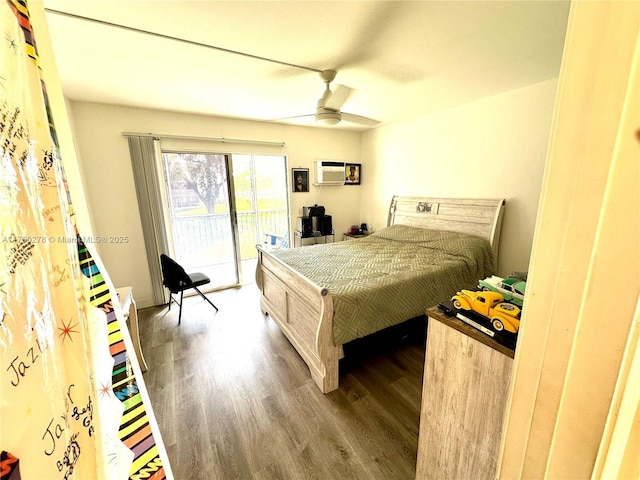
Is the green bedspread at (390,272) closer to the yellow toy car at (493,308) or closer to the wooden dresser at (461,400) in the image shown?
the wooden dresser at (461,400)

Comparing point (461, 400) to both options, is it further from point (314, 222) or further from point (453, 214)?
point (314, 222)

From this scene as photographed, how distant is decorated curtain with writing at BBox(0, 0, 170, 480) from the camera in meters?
0.33

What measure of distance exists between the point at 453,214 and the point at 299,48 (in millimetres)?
2507

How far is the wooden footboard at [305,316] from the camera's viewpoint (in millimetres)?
1775

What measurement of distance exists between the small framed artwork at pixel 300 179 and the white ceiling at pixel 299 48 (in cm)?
138

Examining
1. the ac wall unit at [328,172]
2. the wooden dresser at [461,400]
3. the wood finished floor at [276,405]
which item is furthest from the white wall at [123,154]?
the wooden dresser at [461,400]

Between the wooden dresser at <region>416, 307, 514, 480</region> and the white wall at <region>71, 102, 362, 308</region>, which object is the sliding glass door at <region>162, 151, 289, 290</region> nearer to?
the white wall at <region>71, 102, 362, 308</region>

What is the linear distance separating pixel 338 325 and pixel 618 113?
5.50ft

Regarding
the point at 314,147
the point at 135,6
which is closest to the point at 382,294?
the point at 135,6

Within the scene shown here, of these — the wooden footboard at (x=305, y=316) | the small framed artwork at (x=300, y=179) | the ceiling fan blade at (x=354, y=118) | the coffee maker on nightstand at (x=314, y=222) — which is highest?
the ceiling fan blade at (x=354, y=118)

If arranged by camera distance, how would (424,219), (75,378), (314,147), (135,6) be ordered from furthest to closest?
(314,147) < (424,219) < (135,6) < (75,378)

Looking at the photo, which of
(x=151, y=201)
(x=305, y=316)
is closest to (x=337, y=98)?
(x=305, y=316)

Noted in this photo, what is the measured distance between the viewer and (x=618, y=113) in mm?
310

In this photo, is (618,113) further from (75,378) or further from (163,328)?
(163,328)
